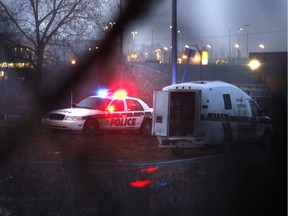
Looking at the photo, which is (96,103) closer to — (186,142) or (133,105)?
(133,105)

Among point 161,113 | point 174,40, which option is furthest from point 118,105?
point 161,113

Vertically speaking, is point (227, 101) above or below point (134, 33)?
below

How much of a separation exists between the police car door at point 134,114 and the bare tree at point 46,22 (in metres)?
4.05

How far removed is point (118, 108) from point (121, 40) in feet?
19.5

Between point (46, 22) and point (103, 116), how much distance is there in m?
5.29

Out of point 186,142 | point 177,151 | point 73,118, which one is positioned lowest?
point 177,151

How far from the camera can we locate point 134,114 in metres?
17.8

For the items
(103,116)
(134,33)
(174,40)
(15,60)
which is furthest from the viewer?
(134,33)

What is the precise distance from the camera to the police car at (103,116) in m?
16.6

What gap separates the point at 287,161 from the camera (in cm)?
729

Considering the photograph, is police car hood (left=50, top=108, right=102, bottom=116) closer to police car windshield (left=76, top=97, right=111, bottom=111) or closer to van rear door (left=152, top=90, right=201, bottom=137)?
police car windshield (left=76, top=97, right=111, bottom=111)

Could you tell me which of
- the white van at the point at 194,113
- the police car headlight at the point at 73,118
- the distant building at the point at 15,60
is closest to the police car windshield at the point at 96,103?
the police car headlight at the point at 73,118

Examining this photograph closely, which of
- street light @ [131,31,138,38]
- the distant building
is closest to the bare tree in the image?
the distant building

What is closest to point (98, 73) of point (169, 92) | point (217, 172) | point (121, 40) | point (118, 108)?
point (121, 40)
